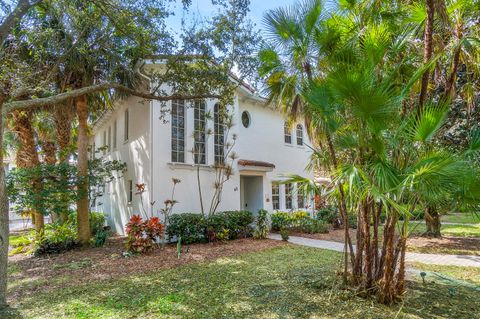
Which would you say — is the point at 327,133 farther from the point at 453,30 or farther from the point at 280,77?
the point at 453,30

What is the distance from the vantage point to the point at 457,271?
26.5 feet

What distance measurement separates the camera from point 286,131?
19.3 meters

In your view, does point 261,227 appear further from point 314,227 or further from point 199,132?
point 199,132

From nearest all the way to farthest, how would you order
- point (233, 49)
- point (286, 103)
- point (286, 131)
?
1. point (286, 103)
2. point (233, 49)
3. point (286, 131)

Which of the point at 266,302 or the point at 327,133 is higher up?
the point at 327,133

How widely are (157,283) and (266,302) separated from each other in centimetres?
291

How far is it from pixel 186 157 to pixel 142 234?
405 cm

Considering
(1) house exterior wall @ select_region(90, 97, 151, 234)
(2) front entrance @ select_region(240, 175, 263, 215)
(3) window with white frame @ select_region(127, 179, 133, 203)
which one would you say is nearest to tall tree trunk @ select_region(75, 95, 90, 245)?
(1) house exterior wall @ select_region(90, 97, 151, 234)

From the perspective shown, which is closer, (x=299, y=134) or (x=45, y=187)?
(x=45, y=187)

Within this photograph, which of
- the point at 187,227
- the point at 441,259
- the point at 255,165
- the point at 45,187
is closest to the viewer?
the point at 441,259

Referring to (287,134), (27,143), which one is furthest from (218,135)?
(27,143)

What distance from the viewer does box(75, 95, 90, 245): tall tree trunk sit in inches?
465

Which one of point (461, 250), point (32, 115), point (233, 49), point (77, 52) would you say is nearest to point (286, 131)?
point (233, 49)

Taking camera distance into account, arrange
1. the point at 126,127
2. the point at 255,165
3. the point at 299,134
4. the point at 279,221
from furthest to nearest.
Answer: the point at 299,134
the point at 279,221
the point at 126,127
the point at 255,165
